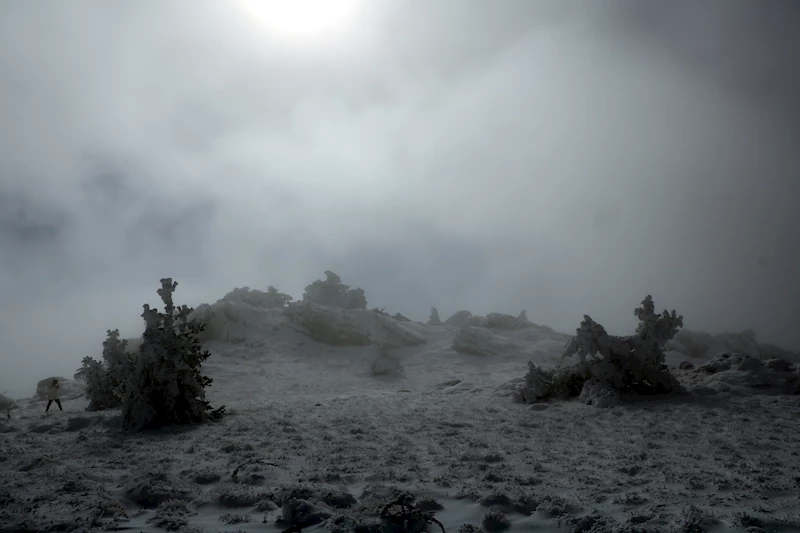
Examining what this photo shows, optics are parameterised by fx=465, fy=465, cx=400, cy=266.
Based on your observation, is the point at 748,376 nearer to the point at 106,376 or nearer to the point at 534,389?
the point at 534,389

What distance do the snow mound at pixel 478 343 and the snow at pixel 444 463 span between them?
44.7 feet

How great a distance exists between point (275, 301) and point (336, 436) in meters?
29.3

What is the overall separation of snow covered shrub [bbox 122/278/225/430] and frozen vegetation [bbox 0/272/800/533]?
49 mm

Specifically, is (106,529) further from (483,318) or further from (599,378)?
(483,318)

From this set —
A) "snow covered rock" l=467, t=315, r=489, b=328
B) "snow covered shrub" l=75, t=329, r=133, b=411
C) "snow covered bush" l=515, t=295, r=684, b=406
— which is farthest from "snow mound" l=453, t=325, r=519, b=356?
"snow covered shrub" l=75, t=329, r=133, b=411

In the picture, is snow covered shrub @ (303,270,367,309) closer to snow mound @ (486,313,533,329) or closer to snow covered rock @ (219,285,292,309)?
snow covered rock @ (219,285,292,309)

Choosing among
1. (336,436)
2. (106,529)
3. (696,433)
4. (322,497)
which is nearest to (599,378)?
(696,433)

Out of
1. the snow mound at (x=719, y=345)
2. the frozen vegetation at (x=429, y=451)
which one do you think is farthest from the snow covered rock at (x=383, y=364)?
the snow mound at (x=719, y=345)

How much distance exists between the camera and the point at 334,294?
127 feet

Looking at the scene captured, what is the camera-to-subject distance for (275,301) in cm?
3806

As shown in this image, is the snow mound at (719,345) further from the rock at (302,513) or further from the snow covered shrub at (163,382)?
the rock at (302,513)

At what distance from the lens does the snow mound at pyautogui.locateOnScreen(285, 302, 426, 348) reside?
32781mm

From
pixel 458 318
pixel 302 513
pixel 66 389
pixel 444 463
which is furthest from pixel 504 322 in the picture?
pixel 302 513

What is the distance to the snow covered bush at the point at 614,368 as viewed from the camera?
1432 centimetres
